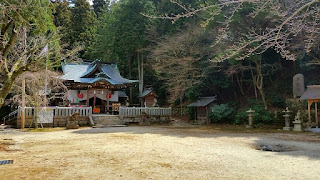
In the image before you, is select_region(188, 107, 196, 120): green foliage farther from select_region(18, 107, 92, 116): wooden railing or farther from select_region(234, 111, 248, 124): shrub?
select_region(18, 107, 92, 116): wooden railing

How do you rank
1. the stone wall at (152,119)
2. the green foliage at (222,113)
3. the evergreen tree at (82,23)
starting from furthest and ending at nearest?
1. the evergreen tree at (82,23)
2. the stone wall at (152,119)
3. the green foliage at (222,113)

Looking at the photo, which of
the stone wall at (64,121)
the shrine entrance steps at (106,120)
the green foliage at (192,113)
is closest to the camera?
the stone wall at (64,121)

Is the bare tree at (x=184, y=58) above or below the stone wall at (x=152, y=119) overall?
above

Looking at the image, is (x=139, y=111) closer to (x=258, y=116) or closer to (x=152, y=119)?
(x=152, y=119)

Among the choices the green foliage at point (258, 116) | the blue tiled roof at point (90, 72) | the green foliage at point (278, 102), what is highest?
the blue tiled roof at point (90, 72)

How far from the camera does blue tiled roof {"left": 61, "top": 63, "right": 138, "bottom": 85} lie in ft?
66.7

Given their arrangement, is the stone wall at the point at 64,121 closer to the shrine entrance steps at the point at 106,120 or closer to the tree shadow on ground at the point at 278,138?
the shrine entrance steps at the point at 106,120

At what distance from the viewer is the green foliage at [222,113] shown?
1734 centimetres

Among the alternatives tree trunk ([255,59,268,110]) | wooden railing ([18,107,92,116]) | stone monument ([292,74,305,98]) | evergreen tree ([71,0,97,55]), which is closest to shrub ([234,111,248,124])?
tree trunk ([255,59,268,110])

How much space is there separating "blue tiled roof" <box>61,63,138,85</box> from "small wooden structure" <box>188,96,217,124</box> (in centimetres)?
597

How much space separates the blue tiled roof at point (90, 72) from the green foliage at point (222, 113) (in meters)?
7.54

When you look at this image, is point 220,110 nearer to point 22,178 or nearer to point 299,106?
point 299,106

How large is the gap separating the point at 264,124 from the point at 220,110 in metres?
3.18

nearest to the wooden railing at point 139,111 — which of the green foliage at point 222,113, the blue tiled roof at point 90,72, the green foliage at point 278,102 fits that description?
the blue tiled roof at point 90,72
